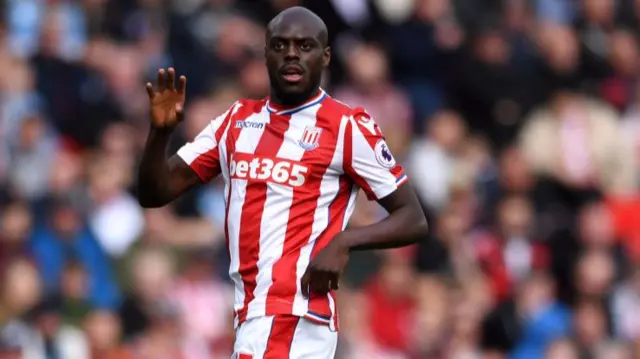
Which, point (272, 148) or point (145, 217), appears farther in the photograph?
point (145, 217)

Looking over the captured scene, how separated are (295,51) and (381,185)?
2.28 feet

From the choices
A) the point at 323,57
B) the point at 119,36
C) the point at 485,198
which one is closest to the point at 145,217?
the point at 119,36

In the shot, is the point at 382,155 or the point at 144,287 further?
the point at 144,287

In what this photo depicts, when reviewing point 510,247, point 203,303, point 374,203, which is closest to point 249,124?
point 203,303

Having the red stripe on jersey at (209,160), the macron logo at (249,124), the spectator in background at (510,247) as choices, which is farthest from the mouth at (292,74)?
the spectator in background at (510,247)

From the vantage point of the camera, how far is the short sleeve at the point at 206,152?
25.0 ft

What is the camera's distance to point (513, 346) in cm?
1412

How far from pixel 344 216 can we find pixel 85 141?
23.8ft

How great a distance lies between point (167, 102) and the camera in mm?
7430

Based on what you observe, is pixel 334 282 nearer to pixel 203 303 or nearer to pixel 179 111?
pixel 179 111

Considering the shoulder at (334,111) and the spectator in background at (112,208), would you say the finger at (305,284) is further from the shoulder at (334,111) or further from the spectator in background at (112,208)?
the spectator in background at (112,208)

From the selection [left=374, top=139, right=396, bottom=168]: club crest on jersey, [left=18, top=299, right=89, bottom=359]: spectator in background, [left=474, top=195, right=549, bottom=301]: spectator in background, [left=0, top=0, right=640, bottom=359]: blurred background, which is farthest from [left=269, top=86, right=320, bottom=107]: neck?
[left=474, top=195, right=549, bottom=301]: spectator in background

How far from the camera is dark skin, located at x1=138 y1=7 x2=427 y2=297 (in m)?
7.18

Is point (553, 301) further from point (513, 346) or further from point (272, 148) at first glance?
point (272, 148)
